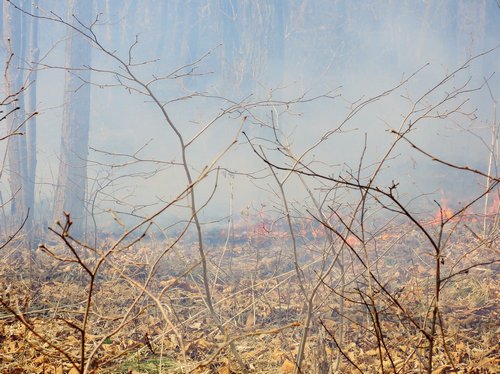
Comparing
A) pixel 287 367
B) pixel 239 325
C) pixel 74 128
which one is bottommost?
pixel 287 367

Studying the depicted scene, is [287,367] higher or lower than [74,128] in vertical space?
lower

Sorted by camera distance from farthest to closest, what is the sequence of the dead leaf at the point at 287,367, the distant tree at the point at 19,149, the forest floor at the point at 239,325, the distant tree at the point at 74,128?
the distant tree at the point at 74,128 → the distant tree at the point at 19,149 → the dead leaf at the point at 287,367 → the forest floor at the point at 239,325

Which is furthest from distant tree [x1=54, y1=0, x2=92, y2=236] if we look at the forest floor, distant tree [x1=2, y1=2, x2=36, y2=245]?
the forest floor

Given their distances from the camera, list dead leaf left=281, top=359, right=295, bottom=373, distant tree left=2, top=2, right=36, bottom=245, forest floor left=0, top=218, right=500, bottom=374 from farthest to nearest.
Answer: distant tree left=2, top=2, right=36, bottom=245
dead leaf left=281, top=359, right=295, bottom=373
forest floor left=0, top=218, right=500, bottom=374

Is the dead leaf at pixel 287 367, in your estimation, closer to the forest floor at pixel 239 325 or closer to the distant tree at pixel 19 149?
the forest floor at pixel 239 325

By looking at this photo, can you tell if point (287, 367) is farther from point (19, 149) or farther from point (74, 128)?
point (19, 149)

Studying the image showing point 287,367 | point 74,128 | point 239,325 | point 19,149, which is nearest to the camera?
point 287,367

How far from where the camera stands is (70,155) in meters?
12.6

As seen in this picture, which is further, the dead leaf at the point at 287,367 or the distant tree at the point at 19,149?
the distant tree at the point at 19,149

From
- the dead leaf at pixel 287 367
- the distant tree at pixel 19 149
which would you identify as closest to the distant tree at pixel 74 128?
the distant tree at pixel 19 149

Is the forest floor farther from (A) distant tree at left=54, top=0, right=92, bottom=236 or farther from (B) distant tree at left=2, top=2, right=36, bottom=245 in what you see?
(B) distant tree at left=2, top=2, right=36, bottom=245

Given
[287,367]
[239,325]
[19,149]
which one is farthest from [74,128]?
[287,367]

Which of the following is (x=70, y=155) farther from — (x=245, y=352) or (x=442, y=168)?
(x=442, y=168)

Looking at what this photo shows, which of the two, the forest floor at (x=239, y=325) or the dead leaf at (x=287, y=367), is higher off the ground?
the forest floor at (x=239, y=325)
